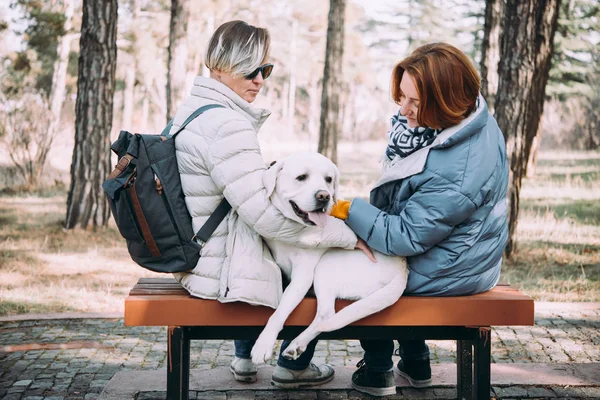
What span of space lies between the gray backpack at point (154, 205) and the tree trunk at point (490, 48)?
8.68 meters

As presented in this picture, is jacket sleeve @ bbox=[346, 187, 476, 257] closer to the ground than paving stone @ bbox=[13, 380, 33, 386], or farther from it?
farther from it

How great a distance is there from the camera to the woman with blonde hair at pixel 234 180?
Result: 3223 millimetres

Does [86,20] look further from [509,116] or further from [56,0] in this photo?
[56,0]

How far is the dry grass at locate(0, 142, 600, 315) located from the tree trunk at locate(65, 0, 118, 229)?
41 centimetres

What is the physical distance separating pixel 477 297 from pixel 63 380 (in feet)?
8.31

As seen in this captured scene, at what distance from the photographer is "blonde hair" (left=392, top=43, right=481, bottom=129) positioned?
3.28m

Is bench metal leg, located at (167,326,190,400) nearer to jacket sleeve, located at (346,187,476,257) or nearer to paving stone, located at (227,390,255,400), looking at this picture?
paving stone, located at (227,390,255,400)

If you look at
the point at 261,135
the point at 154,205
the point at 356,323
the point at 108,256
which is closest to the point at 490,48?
the point at 108,256

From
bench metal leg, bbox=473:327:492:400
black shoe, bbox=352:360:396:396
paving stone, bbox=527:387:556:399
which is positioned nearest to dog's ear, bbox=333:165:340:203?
bench metal leg, bbox=473:327:492:400

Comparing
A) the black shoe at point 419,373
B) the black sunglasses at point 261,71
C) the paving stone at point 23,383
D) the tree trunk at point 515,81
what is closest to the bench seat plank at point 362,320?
the black shoe at point 419,373

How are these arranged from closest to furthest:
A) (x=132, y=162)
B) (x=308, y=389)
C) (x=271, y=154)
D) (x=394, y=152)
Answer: (x=132, y=162), (x=394, y=152), (x=308, y=389), (x=271, y=154)

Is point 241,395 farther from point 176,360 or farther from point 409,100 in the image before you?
point 409,100

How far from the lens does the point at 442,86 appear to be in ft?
10.7

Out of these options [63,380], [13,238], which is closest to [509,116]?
[63,380]
